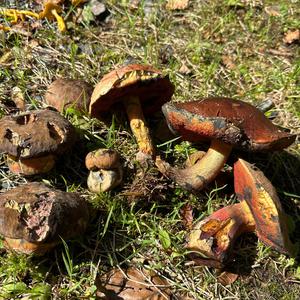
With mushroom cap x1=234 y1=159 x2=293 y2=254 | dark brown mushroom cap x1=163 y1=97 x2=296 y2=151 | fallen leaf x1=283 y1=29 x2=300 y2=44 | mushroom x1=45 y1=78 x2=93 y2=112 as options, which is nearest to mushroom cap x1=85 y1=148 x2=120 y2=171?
dark brown mushroom cap x1=163 y1=97 x2=296 y2=151

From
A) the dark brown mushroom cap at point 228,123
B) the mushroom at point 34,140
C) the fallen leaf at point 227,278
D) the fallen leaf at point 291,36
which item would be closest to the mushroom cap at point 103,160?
the mushroom at point 34,140

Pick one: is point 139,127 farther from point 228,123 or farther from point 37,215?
point 37,215

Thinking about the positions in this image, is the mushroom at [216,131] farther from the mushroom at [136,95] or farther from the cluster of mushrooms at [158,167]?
the mushroom at [136,95]

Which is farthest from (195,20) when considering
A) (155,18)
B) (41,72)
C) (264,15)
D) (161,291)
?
(161,291)

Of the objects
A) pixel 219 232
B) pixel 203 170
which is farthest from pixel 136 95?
pixel 219 232

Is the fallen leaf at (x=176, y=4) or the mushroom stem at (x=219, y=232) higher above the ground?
the fallen leaf at (x=176, y=4)

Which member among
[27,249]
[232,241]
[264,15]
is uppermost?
[264,15]

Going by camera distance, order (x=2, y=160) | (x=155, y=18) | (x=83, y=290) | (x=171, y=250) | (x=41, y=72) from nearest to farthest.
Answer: (x=83, y=290)
(x=171, y=250)
(x=2, y=160)
(x=41, y=72)
(x=155, y=18)

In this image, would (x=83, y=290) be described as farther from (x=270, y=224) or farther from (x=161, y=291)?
(x=270, y=224)
